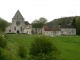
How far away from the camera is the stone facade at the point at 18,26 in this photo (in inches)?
4391

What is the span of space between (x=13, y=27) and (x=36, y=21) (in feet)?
93.7

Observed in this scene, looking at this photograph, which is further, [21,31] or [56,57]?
[21,31]

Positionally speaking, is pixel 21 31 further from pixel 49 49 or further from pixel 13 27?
pixel 49 49

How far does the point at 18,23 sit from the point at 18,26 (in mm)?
1615

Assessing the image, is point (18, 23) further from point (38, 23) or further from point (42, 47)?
point (42, 47)

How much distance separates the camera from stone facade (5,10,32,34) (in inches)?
4391

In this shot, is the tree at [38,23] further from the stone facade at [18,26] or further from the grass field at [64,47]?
the grass field at [64,47]

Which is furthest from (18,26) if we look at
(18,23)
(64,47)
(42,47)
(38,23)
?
(42,47)

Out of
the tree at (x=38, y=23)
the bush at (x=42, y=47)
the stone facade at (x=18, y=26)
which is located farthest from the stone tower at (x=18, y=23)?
the bush at (x=42, y=47)

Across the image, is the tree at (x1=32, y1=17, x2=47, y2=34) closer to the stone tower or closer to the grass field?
the stone tower

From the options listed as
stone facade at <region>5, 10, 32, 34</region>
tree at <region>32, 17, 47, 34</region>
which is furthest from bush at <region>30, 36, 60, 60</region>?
tree at <region>32, 17, 47, 34</region>

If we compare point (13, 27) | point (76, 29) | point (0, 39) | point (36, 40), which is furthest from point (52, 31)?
point (36, 40)

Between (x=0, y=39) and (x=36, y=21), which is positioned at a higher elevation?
(x=36, y=21)

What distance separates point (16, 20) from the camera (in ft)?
372
